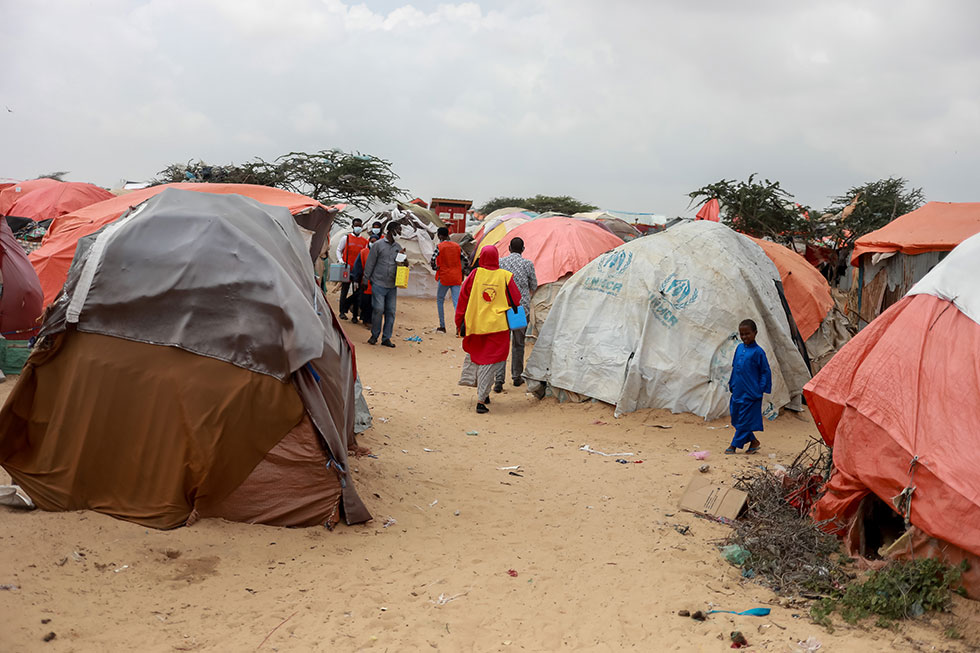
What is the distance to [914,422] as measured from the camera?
15.2ft

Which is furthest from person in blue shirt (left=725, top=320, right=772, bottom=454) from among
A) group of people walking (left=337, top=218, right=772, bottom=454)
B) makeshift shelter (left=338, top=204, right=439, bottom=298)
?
makeshift shelter (left=338, top=204, right=439, bottom=298)

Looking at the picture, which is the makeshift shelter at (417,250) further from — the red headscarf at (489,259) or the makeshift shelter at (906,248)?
the makeshift shelter at (906,248)

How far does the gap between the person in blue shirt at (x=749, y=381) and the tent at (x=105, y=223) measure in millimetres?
5635

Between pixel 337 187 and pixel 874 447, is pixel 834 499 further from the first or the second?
pixel 337 187

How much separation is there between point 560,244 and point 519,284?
5.18 m

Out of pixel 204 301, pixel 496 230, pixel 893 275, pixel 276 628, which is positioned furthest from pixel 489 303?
pixel 496 230

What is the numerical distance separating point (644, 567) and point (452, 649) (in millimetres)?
1614

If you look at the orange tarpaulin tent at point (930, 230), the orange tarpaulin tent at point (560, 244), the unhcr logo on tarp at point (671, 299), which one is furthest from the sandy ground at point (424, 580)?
the orange tarpaulin tent at point (560, 244)

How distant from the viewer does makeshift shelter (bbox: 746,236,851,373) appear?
10438mm

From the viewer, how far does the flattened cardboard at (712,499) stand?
6.03 m

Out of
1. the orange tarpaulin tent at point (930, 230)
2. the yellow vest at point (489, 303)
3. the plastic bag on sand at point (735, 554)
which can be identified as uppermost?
the orange tarpaulin tent at point (930, 230)

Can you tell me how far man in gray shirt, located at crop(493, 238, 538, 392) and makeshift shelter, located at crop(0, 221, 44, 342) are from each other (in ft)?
17.7

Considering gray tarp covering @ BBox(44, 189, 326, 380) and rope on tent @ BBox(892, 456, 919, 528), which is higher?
gray tarp covering @ BBox(44, 189, 326, 380)

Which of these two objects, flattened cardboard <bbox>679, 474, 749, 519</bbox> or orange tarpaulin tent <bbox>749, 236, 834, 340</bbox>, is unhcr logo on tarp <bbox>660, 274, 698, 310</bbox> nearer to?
orange tarpaulin tent <bbox>749, 236, 834, 340</bbox>
